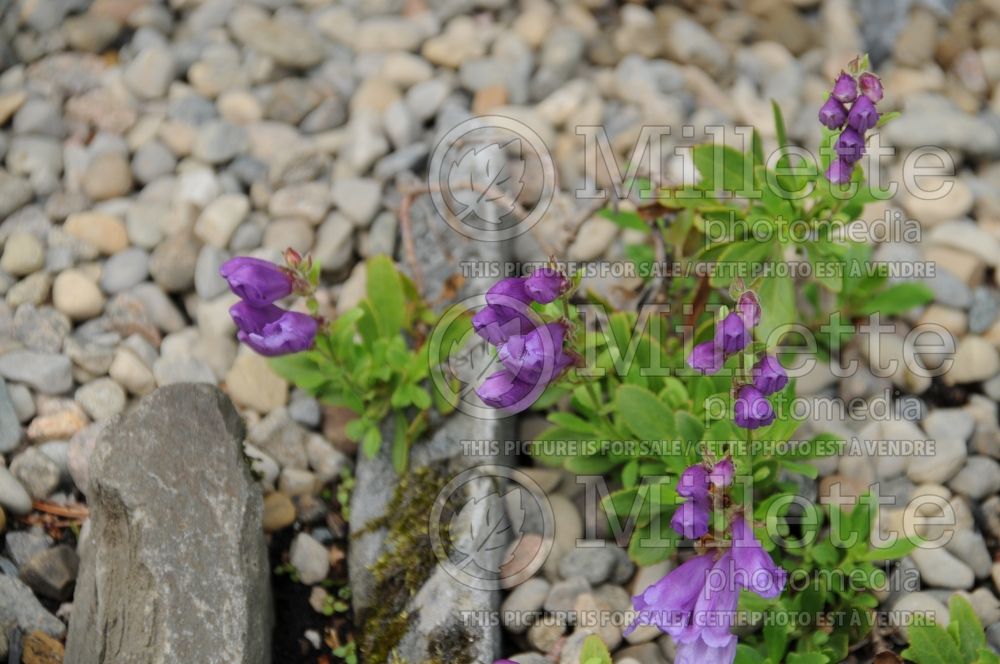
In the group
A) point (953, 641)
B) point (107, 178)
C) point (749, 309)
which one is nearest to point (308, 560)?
point (749, 309)

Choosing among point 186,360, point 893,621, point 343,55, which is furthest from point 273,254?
point 893,621

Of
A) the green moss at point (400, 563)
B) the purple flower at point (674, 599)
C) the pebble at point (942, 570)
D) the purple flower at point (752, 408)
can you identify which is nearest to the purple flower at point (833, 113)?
the purple flower at point (752, 408)

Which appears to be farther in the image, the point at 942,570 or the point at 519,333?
the point at 942,570

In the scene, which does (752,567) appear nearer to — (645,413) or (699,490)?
(699,490)

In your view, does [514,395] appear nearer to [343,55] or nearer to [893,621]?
[893,621]

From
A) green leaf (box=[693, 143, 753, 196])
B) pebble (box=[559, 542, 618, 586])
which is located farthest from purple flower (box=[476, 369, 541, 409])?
green leaf (box=[693, 143, 753, 196])

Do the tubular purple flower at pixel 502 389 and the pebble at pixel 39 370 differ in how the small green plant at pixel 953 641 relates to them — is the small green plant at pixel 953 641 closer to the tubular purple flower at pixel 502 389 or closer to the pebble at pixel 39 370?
the tubular purple flower at pixel 502 389
